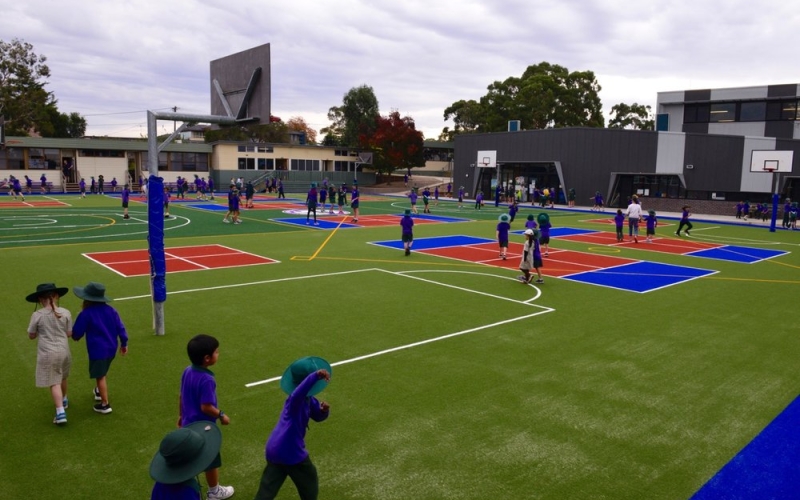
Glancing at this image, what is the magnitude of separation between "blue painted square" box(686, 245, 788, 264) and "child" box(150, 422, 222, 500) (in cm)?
2304

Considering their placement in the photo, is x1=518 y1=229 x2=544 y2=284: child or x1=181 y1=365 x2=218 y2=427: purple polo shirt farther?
x1=518 y1=229 x2=544 y2=284: child

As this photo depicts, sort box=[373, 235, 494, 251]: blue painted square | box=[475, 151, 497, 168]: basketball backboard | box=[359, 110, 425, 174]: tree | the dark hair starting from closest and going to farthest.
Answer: the dark hair, box=[373, 235, 494, 251]: blue painted square, box=[475, 151, 497, 168]: basketball backboard, box=[359, 110, 425, 174]: tree

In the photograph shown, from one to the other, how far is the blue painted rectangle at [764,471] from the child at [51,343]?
7.54m

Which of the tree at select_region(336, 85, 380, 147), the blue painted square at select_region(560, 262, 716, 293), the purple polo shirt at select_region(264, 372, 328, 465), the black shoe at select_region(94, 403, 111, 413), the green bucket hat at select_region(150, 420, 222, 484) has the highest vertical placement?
the tree at select_region(336, 85, 380, 147)

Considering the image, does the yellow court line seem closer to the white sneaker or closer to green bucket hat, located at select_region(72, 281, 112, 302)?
green bucket hat, located at select_region(72, 281, 112, 302)

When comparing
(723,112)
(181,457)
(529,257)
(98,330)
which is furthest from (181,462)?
(723,112)

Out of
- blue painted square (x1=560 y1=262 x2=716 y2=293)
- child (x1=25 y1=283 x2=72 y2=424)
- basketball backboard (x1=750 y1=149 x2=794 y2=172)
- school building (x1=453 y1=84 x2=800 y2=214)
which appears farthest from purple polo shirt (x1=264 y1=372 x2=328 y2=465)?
school building (x1=453 y1=84 x2=800 y2=214)

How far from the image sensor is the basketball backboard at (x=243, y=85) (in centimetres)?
1305

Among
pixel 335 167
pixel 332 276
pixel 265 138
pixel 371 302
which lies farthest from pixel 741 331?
pixel 265 138

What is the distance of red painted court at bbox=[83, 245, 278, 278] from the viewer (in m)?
18.6

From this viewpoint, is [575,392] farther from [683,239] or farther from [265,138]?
[265,138]

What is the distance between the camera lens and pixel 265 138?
96875 millimetres

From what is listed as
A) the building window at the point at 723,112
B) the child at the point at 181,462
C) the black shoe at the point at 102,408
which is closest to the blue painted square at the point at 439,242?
the black shoe at the point at 102,408

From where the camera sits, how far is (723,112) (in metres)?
58.9
